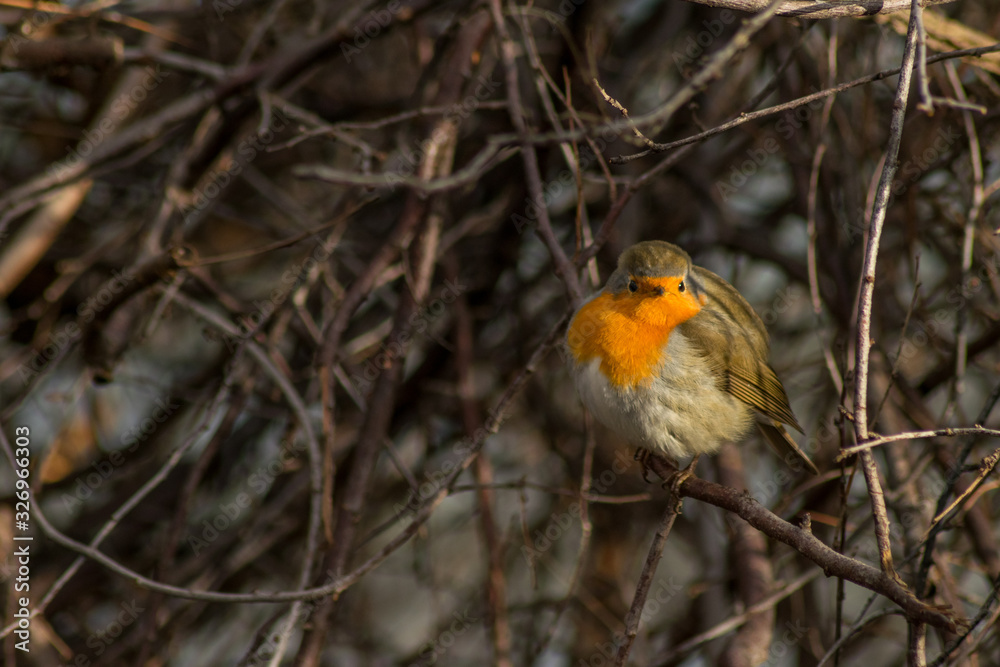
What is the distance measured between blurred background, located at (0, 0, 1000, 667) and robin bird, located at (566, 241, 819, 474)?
0.73ft

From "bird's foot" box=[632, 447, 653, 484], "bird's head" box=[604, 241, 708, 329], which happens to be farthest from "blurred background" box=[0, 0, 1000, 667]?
"bird's foot" box=[632, 447, 653, 484]

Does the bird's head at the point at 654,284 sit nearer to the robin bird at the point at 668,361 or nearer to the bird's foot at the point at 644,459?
the robin bird at the point at 668,361

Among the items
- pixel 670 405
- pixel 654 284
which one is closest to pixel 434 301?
pixel 654 284

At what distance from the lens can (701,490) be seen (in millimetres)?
2049

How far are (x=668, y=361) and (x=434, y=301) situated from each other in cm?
139

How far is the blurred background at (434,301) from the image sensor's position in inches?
119

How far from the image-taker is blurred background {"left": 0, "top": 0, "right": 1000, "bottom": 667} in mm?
3016

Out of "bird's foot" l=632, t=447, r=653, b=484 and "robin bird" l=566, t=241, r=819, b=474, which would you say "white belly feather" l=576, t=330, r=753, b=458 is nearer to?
"robin bird" l=566, t=241, r=819, b=474

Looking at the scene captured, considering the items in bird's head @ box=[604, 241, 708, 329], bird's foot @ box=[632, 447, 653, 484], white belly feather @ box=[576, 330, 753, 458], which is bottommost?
bird's foot @ box=[632, 447, 653, 484]

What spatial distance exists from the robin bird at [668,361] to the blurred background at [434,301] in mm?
222

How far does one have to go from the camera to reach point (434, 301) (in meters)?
3.95

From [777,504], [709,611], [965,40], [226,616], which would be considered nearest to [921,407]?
[777,504]

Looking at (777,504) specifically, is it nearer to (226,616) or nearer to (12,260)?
(226,616)

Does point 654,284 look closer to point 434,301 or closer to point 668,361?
point 668,361
